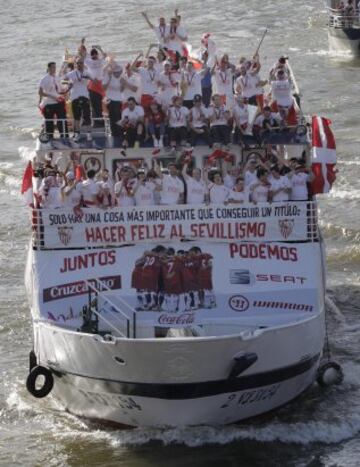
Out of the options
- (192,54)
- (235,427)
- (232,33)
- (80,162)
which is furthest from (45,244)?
(232,33)

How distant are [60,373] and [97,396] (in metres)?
0.82

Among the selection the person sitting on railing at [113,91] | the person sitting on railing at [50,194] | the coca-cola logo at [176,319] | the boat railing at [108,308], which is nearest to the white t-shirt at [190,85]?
the person sitting on railing at [113,91]

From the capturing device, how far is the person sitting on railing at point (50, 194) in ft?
83.9

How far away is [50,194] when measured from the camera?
2559cm

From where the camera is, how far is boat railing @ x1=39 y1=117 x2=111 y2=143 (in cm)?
2791

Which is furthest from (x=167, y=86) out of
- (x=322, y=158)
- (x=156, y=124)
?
(x=322, y=158)

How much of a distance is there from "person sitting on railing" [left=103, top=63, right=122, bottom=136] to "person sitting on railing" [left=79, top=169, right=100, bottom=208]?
2.70 m

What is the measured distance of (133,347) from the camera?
22.2 m

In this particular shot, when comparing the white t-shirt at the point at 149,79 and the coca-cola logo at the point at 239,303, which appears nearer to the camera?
the coca-cola logo at the point at 239,303

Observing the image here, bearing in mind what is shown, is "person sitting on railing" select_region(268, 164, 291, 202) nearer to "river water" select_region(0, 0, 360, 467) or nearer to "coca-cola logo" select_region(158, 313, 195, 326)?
"coca-cola logo" select_region(158, 313, 195, 326)

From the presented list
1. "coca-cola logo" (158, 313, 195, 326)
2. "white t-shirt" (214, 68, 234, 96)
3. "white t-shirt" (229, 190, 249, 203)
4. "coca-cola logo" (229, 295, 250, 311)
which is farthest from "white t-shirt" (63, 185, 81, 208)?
"white t-shirt" (214, 68, 234, 96)

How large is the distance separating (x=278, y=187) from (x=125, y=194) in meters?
2.79

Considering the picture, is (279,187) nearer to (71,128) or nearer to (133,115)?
(133,115)

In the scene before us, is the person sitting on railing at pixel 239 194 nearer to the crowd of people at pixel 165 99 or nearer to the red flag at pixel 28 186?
the crowd of people at pixel 165 99
